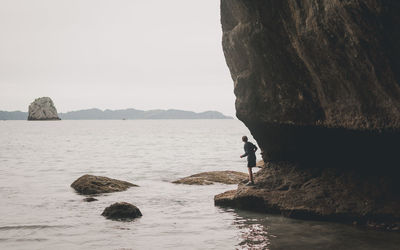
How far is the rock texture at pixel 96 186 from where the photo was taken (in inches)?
760

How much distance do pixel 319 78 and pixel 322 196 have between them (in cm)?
396

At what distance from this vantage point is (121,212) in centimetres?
1391

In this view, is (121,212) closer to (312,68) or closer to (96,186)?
(96,186)

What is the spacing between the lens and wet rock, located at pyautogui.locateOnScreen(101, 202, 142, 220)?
546 inches

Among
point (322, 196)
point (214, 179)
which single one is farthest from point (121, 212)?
point (214, 179)

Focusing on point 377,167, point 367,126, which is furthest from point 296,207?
point 367,126

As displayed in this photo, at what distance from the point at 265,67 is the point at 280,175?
4.14 metres

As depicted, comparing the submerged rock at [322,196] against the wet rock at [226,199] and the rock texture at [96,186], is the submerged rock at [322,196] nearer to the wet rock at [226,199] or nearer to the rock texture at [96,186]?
the wet rock at [226,199]

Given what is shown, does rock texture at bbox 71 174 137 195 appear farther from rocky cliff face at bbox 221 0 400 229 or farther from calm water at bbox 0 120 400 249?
rocky cliff face at bbox 221 0 400 229

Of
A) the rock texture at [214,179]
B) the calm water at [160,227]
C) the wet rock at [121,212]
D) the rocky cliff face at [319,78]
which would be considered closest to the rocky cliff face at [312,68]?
the rocky cliff face at [319,78]

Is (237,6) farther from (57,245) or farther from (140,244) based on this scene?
(57,245)

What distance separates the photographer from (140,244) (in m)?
10.8

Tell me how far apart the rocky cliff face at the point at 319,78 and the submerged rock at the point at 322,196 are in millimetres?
367

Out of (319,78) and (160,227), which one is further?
(160,227)
